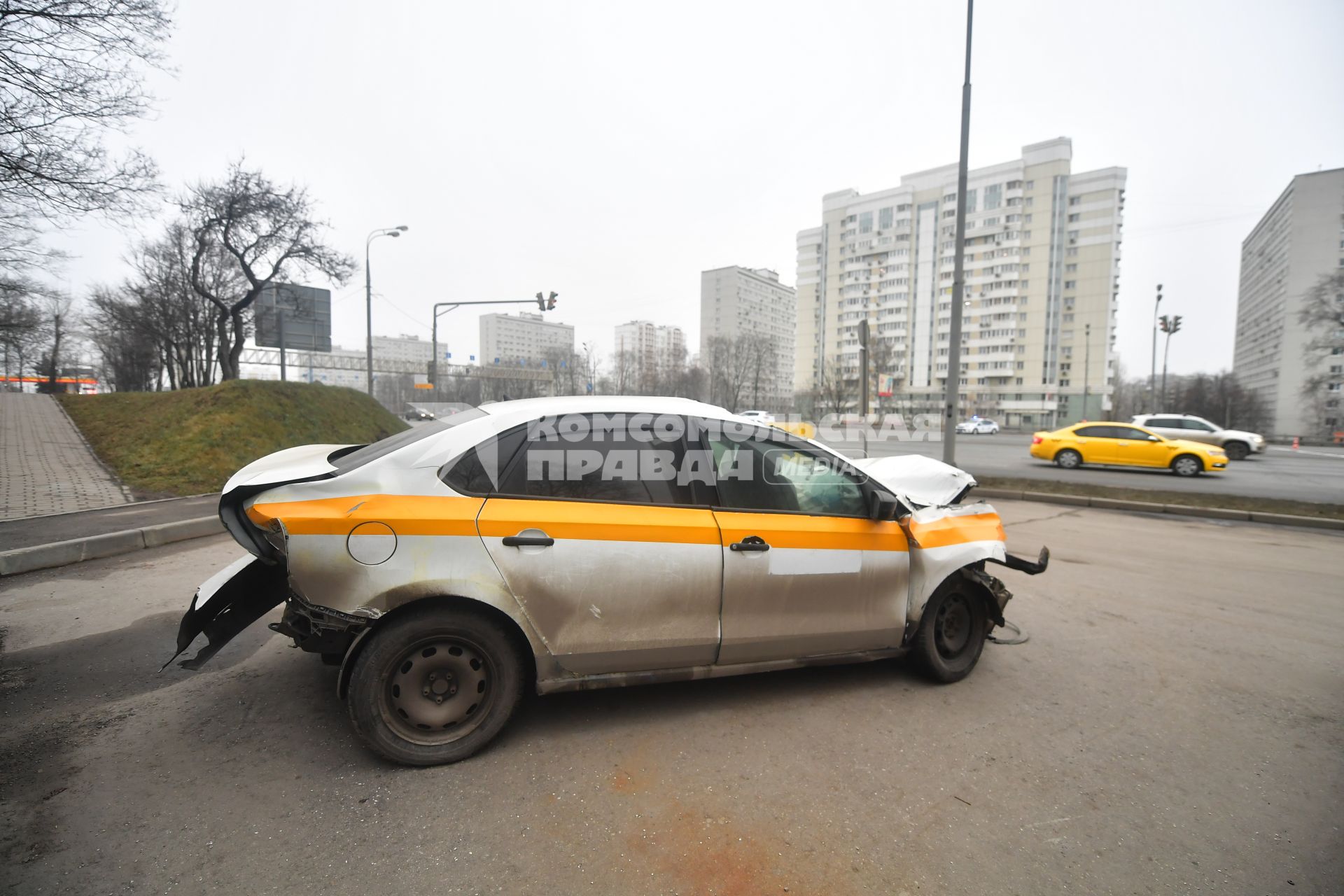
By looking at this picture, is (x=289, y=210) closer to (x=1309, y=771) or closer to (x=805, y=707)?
(x=805, y=707)

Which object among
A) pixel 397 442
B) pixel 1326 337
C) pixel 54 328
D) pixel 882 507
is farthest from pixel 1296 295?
pixel 54 328

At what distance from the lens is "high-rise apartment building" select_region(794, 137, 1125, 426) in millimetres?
67125

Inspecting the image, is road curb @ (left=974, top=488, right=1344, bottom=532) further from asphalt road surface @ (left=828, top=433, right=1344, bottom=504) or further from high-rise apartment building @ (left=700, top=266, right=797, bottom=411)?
high-rise apartment building @ (left=700, top=266, right=797, bottom=411)

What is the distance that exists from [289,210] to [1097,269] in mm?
78743

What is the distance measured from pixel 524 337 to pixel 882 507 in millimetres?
54661

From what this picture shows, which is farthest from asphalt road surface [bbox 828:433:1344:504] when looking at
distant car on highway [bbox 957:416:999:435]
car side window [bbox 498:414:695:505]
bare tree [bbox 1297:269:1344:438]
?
distant car on highway [bbox 957:416:999:435]

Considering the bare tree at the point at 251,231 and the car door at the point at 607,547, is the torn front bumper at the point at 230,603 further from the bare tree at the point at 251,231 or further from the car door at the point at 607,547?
the bare tree at the point at 251,231

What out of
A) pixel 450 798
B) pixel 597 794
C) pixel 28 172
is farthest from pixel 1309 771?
pixel 28 172

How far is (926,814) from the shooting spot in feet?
7.75

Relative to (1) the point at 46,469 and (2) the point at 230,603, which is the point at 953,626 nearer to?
(2) the point at 230,603

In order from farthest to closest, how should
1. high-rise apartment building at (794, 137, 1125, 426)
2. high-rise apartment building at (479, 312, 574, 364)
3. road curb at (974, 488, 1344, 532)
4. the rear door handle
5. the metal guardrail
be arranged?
high-rise apartment building at (794, 137, 1125, 426), high-rise apartment building at (479, 312, 574, 364), the metal guardrail, road curb at (974, 488, 1344, 532), the rear door handle

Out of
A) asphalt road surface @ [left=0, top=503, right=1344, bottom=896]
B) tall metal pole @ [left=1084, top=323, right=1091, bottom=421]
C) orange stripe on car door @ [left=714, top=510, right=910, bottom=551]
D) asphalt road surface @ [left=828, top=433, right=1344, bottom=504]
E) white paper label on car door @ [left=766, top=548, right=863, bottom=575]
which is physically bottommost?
asphalt road surface @ [left=0, top=503, right=1344, bottom=896]

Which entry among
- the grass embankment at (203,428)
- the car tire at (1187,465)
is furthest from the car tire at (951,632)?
the car tire at (1187,465)

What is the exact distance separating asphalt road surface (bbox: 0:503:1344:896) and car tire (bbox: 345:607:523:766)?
0.44ft
